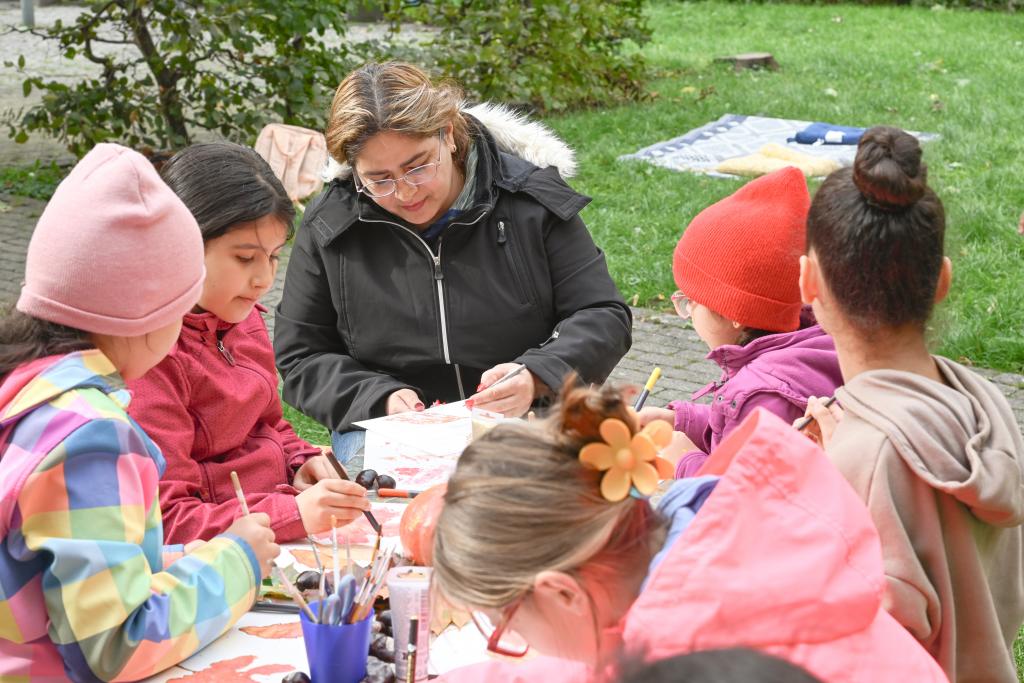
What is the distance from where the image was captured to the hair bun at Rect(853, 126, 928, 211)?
193cm

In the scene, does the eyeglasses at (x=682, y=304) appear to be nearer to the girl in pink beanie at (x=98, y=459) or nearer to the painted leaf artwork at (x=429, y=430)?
the painted leaf artwork at (x=429, y=430)

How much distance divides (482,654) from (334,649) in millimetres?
274

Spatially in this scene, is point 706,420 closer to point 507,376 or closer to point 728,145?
point 507,376

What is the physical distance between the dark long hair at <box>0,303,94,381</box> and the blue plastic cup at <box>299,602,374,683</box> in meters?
0.55

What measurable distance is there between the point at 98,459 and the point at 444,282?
1582mm

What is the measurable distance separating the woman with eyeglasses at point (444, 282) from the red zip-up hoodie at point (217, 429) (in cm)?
39

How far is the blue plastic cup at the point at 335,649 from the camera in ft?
5.85

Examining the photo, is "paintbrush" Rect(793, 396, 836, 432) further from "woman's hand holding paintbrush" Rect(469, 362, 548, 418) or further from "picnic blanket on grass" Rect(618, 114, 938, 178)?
"picnic blanket on grass" Rect(618, 114, 938, 178)

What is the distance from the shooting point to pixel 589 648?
1.58 metres

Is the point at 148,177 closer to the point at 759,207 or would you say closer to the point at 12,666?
the point at 12,666

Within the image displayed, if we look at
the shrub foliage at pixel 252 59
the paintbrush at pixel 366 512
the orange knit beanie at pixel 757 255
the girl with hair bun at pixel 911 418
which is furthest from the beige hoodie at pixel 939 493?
the shrub foliage at pixel 252 59

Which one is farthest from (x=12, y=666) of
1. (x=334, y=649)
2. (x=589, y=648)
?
(x=589, y=648)

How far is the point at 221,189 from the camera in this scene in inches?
99.5

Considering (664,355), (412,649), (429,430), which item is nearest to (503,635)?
(412,649)
